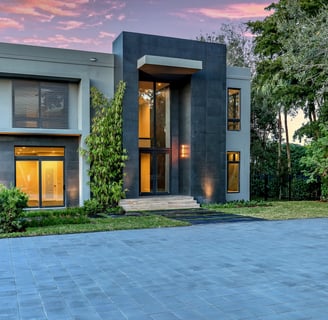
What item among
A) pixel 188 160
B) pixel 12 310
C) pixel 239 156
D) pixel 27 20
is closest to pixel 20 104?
pixel 27 20

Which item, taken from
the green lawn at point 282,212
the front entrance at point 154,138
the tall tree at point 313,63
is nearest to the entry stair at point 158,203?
the green lawn at point 282,212

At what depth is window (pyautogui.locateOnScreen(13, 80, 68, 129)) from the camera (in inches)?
520

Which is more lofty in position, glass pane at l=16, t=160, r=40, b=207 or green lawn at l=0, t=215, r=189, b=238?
glass pane at l=16, t=160, r=40, b=207

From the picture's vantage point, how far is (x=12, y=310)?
3.94m

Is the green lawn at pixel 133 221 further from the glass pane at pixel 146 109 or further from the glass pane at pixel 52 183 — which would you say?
the glass pane at pixel 146 109

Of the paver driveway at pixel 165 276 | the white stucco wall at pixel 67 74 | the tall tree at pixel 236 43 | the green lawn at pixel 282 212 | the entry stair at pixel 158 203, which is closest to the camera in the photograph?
the paver driveway at pixel 165 276

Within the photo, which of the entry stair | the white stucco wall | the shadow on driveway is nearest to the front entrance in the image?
the entry stair

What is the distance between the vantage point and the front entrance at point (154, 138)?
15.4m

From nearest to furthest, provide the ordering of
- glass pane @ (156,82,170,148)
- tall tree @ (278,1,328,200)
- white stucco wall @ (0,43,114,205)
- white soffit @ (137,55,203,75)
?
1. tall tree @ (278,1,328,200)
2. white stucco wall @ (0,43,114,205)
3. white soffit @ (137,55,203,75)
4. glass pane @ (156,82,170,148)

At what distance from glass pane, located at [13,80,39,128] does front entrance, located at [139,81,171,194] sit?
4.33m

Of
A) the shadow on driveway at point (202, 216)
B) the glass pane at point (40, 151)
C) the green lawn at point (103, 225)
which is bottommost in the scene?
the shadow on driveway at point (202, 216)

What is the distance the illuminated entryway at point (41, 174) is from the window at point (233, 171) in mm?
7399

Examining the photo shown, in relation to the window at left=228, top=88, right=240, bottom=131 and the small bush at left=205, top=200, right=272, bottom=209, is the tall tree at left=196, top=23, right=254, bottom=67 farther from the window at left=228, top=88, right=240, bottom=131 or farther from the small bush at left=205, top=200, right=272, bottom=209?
the small bush at left=205, top=200, right=272, bottom=209

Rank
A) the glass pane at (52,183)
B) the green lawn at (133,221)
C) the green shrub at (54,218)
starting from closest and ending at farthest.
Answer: the green lawn at (133,221), the green shrub at (54,218), the glass pane at (52,183)
